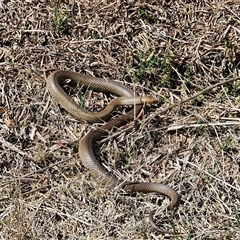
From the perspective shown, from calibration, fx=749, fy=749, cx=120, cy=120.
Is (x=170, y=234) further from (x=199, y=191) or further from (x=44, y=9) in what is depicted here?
(x=44, y=9)

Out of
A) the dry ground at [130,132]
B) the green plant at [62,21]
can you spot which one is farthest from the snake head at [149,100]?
the green plant at [62,21]

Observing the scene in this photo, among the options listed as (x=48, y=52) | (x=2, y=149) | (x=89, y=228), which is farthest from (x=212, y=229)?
(x=48, y=52)

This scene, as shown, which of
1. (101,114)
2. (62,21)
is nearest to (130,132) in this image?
(101,114)

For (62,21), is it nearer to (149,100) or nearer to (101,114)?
(101,114)

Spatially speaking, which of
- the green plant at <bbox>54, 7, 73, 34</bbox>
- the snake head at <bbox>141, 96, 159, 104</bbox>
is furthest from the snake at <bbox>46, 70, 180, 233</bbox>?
the green plant at <bbox>54, 7, 73, 34</bbox>

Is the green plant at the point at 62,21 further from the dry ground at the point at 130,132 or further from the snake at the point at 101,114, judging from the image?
the snake at the point at 101,114

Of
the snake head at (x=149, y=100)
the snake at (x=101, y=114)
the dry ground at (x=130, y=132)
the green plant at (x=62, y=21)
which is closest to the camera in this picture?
the dry ground at (x=130, y=132)
